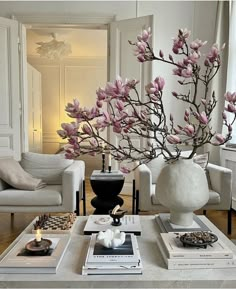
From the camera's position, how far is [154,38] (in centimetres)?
439

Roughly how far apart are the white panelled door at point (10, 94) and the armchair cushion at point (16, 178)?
1331 mm

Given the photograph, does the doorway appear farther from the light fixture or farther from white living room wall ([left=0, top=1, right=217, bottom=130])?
white living room wall ([left=0, top=1, right=217, bottom=130])

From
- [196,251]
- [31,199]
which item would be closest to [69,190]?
[31,199]

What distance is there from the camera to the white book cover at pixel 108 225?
1560 mm

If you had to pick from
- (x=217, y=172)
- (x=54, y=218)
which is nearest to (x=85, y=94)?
Answer: (x=217, y=172)

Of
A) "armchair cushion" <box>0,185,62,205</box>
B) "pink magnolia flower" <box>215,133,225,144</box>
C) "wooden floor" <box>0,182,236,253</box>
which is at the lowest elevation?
"wooden floor" <box>0,182,236,253</box>

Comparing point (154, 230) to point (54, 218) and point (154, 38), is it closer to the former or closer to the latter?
point (54, 218)

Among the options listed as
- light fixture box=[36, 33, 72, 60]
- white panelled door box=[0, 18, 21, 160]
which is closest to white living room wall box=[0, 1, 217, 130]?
white panelled door box=[0, 18, 21, 160]

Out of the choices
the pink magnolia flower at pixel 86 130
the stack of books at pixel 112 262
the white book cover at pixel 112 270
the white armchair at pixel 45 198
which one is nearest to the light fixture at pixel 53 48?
the white armchair at pixel 45 198

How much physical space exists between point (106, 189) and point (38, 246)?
1.84 meters

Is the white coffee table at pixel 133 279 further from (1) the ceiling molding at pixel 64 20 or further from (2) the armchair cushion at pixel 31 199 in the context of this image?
(1) the ceiling molding at pixel 64 20

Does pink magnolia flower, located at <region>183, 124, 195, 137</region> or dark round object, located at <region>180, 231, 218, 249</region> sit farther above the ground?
pink magnolia flower, located at <region>183, 124, 195, 137</region>

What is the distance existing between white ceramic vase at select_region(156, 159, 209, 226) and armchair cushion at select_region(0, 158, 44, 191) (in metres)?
1.81

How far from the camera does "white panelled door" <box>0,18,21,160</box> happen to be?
14.0 feet
